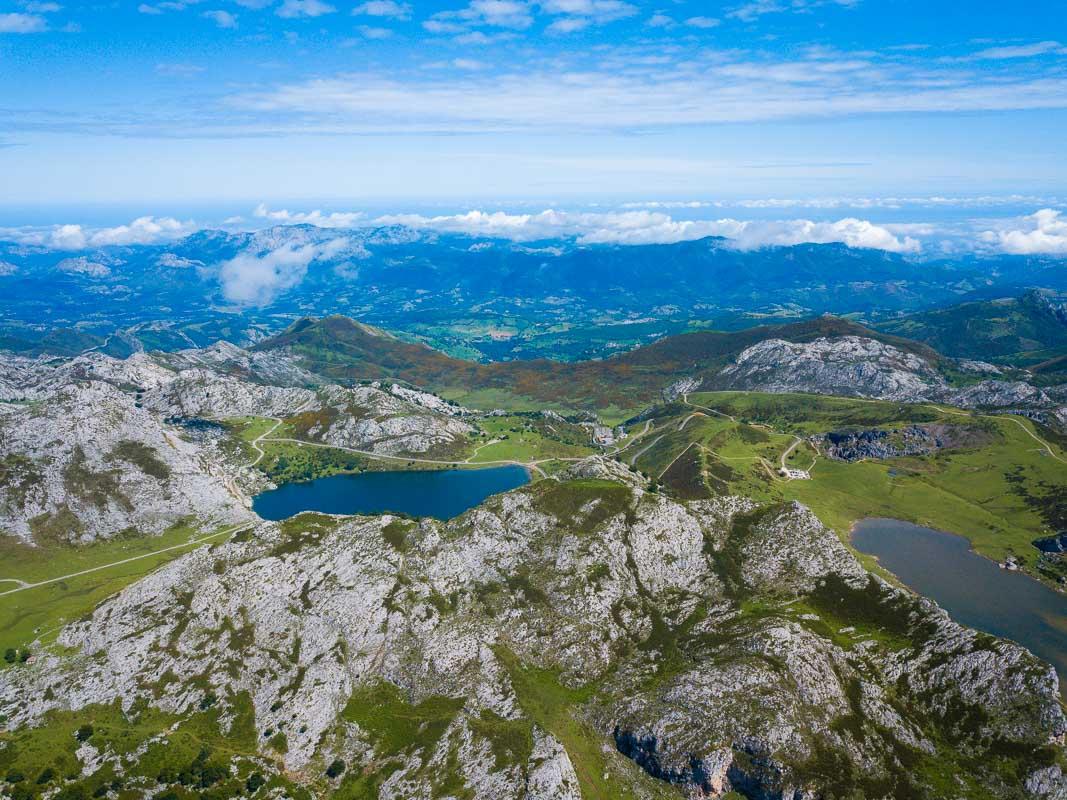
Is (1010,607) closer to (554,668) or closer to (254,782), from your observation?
(554,668)

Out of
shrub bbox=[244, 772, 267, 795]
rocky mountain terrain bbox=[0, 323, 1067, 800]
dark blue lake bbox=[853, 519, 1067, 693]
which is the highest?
rocky mountain terrain bbox=[0, 323, 1067, 800]

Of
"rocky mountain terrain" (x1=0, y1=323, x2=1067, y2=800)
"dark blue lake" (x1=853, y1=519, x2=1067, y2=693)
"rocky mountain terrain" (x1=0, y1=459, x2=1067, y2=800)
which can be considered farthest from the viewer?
"dark blue lake" (x1=853, y1=519, x2=1067, y2=693)

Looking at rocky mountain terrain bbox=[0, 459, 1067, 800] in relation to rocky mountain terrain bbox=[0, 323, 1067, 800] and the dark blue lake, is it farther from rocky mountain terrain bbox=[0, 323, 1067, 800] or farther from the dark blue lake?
the dark blue lake

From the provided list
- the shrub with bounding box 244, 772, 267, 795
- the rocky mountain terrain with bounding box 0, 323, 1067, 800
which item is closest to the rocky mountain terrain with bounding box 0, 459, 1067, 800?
the rocky mountain terrain with bounding box 0, 323, 1067, 800

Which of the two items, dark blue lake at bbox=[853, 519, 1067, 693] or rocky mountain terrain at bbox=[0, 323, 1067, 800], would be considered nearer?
rocky mountain terrain at bbox=[0, 323, 1067, 800]

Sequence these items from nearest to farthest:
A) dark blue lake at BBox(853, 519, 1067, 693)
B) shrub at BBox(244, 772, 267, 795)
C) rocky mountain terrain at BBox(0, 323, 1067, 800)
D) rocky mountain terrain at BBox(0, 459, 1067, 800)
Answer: rocky mountain terrain at BBox(0, 323, 1067, 800) < rocky mountain terrain at BBox(0, 459, 1067, 800) < shrub at BBox(244, 772, 267, 795) < dark blue lake at BBox(853, 519, 1067, 693)

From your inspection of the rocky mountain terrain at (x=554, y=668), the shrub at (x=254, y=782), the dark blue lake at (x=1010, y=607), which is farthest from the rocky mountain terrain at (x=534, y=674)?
the dark blue lake at (x=1010, y=607)

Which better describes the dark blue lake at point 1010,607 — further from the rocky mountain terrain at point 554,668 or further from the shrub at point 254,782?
the shrub at point 254,782

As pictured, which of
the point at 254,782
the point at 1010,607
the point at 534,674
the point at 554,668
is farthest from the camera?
the point at 1010,607

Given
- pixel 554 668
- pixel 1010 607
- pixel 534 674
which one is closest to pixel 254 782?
pixel 534 674
